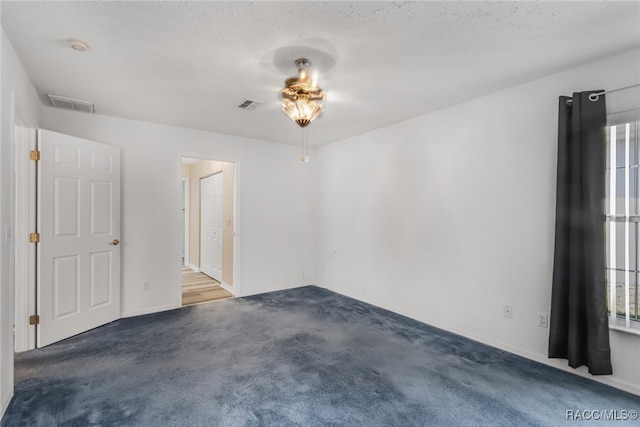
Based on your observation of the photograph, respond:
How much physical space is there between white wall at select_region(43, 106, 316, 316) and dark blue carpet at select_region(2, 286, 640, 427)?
79cm

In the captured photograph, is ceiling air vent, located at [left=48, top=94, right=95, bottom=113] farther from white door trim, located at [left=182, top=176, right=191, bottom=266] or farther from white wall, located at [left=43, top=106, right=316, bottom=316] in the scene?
white door trim, located at [left=182, top=176, right=191, bottom=266]

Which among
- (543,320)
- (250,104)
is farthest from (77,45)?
(543,320)

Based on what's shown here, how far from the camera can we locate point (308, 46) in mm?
2156

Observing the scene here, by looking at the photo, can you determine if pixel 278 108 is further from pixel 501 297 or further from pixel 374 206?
pixel 501 297

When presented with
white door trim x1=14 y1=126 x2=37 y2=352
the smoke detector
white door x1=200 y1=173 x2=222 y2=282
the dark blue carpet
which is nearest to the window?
the dark blue carpet

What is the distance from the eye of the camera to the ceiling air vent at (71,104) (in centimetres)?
311

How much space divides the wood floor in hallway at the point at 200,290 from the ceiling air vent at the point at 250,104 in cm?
282

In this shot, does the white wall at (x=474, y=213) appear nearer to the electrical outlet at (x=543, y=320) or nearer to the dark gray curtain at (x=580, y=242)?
the electrical outlet at (x=543, y=320)

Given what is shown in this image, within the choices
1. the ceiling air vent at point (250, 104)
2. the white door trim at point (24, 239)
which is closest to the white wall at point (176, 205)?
the white door trim at point (24, 239)

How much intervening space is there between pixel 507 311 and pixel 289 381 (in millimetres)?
2111

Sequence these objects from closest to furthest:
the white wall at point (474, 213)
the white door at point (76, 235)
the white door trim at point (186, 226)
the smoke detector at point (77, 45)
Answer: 1. the smoke detector at point (77, 45)
2. the white wall at point (474, 213)
3. the white door at point (76, 235)
4. the white door trim at point (186, 226)

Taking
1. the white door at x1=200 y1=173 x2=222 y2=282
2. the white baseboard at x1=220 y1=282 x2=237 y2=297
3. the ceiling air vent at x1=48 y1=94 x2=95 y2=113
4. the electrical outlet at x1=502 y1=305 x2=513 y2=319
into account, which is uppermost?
the ceiling air vent at x1=48 y1=94 x2=95 y2=113

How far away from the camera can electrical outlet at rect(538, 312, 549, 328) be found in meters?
2.64

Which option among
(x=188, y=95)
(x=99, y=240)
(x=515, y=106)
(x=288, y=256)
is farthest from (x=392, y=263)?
(x=99, y=240)
